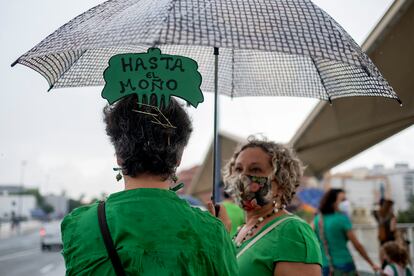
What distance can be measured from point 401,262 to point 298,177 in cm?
311

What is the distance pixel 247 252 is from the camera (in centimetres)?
228

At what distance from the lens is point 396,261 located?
520 cm

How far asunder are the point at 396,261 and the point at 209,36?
173 inches

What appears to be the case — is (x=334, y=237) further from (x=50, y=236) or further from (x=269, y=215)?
(x=50, y=236)

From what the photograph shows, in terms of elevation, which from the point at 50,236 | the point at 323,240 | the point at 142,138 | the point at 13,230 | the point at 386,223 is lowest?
the point at 13,230

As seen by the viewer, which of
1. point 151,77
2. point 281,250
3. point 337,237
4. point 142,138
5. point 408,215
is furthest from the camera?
point 408,215

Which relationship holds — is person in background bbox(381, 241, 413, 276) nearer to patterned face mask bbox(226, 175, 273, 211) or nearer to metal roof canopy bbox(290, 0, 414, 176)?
metal roof canopy bbox(290, 0, 414, 176)

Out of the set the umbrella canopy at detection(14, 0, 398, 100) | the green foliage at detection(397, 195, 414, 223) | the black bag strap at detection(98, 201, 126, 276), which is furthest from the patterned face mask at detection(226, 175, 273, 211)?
the green foliage at detection(397, 195, 414, 223)

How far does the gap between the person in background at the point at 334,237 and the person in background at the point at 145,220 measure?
4.17 m

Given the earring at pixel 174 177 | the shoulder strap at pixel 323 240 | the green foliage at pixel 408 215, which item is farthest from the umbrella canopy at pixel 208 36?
the green foliage at pixel 408 215

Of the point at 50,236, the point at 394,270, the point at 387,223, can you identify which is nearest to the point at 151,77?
the point at 394,270

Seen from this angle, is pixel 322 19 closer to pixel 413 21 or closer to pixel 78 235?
pixel 78 235

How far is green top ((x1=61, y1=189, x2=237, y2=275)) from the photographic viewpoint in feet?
4.71

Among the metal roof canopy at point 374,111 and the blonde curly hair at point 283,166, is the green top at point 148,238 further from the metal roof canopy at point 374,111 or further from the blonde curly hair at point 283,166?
the metal roof canopy at point 374,111
